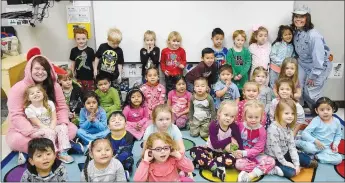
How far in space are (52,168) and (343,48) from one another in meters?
3.32

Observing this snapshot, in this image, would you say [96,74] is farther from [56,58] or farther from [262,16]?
[262,16]

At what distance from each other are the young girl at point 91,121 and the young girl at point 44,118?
21 cm

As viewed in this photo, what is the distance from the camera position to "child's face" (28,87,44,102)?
2.95 meters

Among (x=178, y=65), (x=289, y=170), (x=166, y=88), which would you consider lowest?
(x=289, y=170)

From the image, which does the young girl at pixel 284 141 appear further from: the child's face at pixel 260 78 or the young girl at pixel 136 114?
the young girl at pixel 136 114

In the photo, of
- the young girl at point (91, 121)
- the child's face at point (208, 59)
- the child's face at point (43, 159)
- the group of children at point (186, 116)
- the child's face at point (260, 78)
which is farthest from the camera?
the child's face at point (208, 59)

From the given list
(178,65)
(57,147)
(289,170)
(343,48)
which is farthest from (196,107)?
(343,48)

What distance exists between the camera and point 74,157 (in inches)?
123

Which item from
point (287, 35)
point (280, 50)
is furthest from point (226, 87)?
point (287, 35)

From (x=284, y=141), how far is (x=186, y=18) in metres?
1.75

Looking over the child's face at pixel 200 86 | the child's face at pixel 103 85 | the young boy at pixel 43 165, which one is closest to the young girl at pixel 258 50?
the child's face at pixel 200 86

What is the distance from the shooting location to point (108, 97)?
3.72 metres

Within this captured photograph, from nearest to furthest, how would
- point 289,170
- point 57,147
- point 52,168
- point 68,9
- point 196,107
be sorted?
1. point 52,168
2. point 289,170
3. point 57,147
4. point 196,107
5. point 68,9

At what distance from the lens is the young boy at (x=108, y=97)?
12.1 feet
